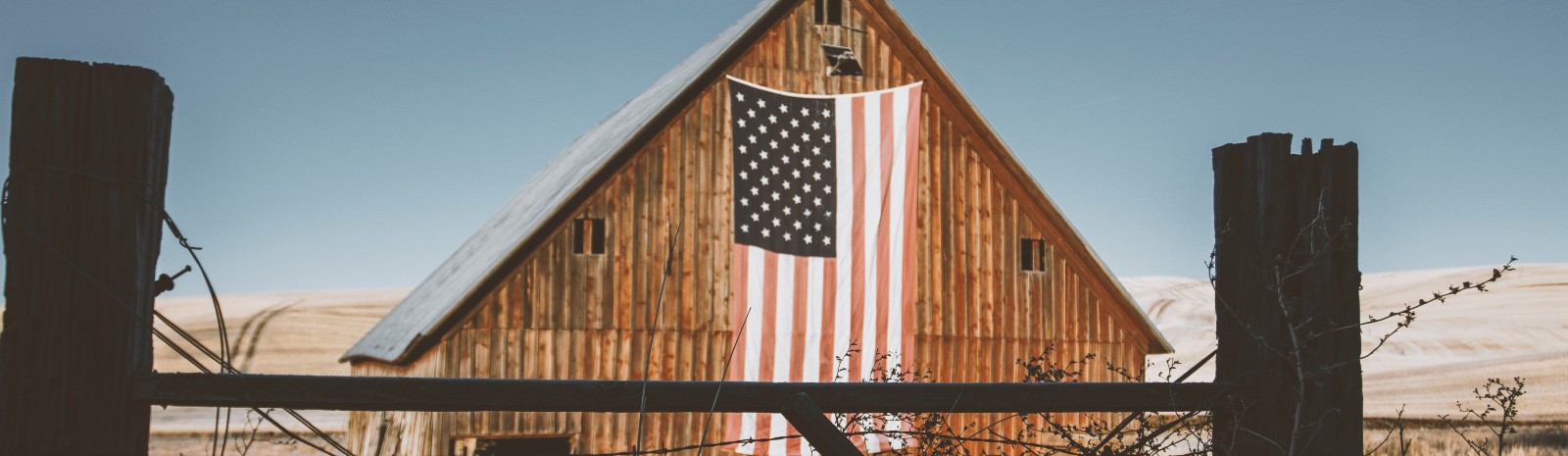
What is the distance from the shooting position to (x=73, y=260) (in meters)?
3.10

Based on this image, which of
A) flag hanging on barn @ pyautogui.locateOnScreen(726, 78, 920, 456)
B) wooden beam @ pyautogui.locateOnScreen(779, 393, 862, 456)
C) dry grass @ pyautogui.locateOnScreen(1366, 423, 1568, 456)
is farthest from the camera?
dry grass @ pyautogui.locateOnScreen(1366, 423, 1568, 456)

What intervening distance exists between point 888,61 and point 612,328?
478 cm

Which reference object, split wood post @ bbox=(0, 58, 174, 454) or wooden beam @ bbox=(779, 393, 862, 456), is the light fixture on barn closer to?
wooden beam @ bbox=(779, 393, 862, 456)

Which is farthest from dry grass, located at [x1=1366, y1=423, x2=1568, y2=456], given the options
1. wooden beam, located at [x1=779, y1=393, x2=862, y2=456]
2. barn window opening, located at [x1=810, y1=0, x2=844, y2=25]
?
wooden beam, located at [x1=779, y1=393, x2=862, y2=456]

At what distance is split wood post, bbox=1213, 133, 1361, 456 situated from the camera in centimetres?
379

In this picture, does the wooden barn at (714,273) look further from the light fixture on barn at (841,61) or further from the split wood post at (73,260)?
the split wood post at (73,260)

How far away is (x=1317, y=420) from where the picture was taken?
3.77 meters

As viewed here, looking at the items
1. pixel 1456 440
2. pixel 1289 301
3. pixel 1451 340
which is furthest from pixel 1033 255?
pixel 1451 340

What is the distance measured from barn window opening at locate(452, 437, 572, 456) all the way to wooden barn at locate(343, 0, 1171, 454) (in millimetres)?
37

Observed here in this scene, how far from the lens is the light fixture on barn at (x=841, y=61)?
15202 millimetres

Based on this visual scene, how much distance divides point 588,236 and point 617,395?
10672 mm

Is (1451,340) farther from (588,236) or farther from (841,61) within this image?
(588,236)

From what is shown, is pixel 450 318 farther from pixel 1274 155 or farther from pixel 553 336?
pixel 1274 155

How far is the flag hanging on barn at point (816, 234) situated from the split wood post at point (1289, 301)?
1016cm
